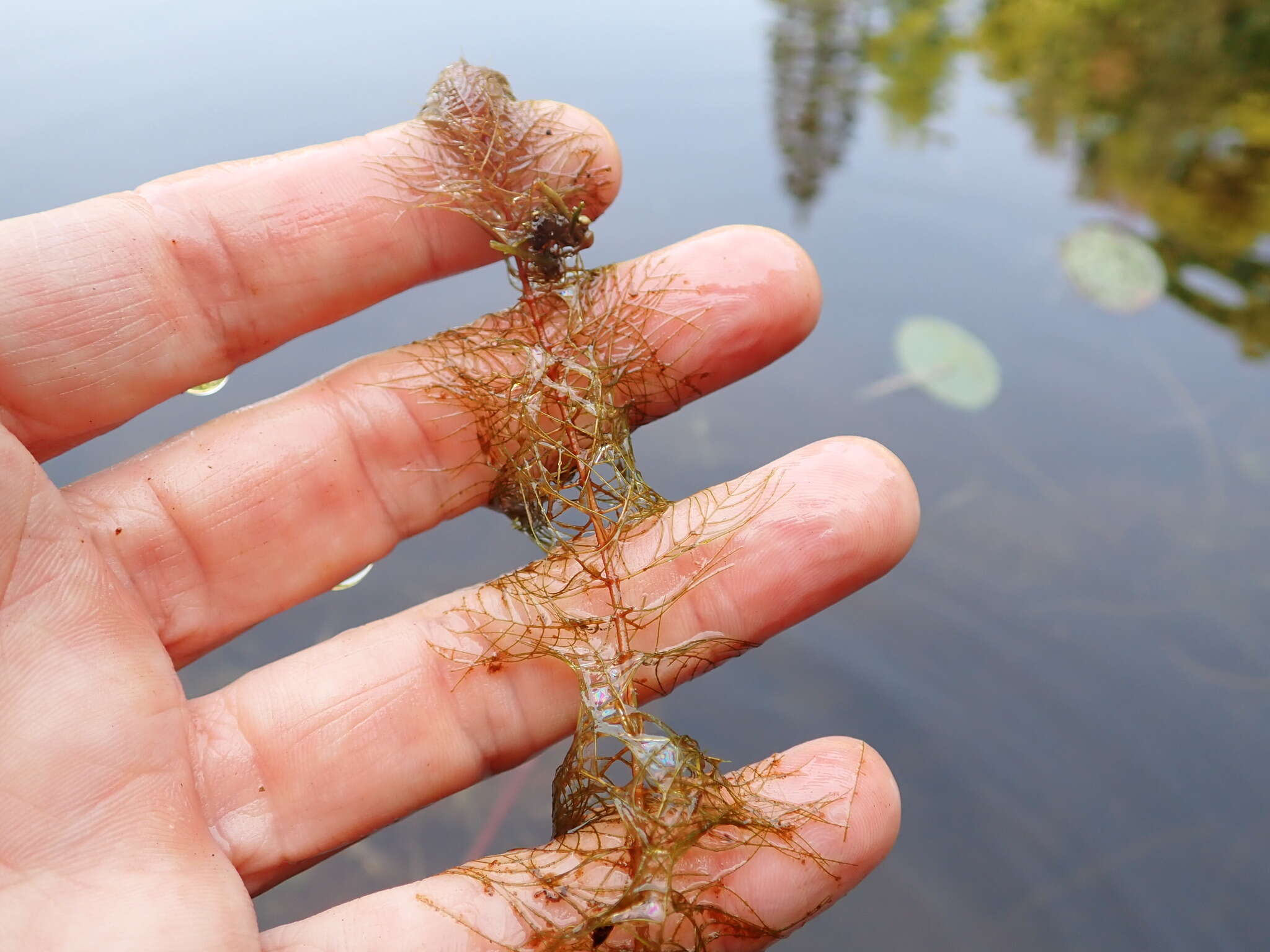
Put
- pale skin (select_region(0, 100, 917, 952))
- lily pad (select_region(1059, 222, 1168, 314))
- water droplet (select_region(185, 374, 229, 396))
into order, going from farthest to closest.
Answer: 1. lily pad (select_region(1059, 222, 1168, 314))
2. water droplet (select_region(185, 374, 229, 396))
3. pale skin (select_region(0, 100, 917, 952))

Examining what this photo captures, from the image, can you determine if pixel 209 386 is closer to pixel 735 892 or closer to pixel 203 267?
pixel 203 267

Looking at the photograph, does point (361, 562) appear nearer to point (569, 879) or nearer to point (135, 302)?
point (135, 302)

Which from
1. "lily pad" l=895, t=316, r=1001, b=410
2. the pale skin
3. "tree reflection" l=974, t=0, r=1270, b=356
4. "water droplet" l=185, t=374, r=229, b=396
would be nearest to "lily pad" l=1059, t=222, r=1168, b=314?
"tree reflection" l=974, t=0, r=1270, b=356

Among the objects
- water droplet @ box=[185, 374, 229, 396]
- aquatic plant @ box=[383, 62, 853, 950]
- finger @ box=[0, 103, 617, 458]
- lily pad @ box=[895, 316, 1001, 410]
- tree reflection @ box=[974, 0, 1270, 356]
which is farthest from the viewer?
tree reflection @ box=[974, 0, 1270, 356]

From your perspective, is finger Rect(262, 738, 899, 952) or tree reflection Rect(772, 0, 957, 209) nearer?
finger Rect(262, 738, 899, 952)

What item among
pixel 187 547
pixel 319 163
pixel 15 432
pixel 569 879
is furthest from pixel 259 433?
pixel 569 879

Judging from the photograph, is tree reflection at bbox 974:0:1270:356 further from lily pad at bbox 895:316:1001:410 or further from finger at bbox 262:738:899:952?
finger at bbox 262:738:899:952

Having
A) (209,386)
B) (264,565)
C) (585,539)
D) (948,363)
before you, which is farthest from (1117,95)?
→ (264,565)
